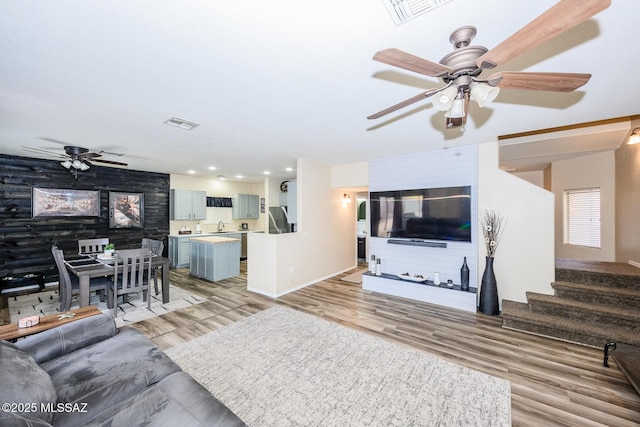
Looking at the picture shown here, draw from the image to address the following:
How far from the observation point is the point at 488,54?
1194mm

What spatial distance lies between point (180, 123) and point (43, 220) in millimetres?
4598

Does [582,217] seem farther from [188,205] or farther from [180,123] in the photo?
[188,205]

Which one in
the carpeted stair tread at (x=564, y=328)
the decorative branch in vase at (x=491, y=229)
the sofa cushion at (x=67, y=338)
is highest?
the decorative branch in vase at (x=491, y=229)

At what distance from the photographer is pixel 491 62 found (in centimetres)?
125

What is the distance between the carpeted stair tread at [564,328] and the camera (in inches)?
108

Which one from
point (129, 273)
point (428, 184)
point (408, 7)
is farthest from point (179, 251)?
point (408, 7)

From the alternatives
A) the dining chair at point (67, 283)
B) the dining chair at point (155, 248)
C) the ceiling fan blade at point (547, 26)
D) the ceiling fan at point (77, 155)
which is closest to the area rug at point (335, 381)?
the dining chair at point (67, 283)

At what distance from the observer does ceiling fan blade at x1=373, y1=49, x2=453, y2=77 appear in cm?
118

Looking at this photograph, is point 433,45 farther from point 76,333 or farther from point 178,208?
point 178,208

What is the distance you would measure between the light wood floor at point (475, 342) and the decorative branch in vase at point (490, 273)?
0.18 meters

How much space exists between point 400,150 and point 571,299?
3186mm

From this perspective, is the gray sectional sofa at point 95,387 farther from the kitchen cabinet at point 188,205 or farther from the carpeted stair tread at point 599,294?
the kitchen cabinet at point 188,205

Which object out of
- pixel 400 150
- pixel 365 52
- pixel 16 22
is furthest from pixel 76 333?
pixel 400 150

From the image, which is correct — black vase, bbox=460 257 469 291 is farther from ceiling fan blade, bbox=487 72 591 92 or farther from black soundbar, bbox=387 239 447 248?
ceiling fan blade, bbox=487 72 591 92
